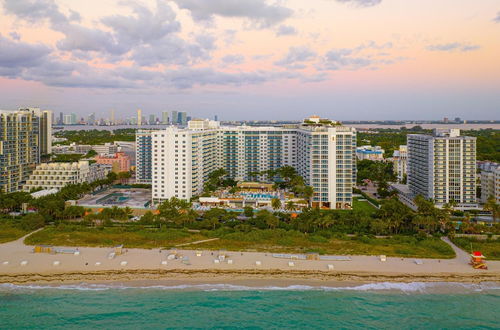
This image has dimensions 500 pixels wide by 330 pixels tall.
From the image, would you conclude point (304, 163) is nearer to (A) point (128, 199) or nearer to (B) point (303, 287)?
(A) point (128, 199)

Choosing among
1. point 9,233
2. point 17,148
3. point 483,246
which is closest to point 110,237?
point 9,233

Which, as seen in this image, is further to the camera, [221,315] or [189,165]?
[189,165]

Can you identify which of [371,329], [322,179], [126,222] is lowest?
[371,329]

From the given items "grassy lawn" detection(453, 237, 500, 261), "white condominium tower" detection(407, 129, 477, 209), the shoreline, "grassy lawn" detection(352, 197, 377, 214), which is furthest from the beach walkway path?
"grassy lawn" detection(352, 197, 377, 214)

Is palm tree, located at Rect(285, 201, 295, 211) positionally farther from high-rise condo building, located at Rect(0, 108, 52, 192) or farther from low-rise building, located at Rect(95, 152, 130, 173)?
low-rise building, located at Rect(95, 152, 130, 173)

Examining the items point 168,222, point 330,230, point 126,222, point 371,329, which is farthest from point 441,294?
point 126,222

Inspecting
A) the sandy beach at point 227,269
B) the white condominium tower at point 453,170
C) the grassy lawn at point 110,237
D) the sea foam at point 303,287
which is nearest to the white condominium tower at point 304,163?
the white condominium tower at point 453,170

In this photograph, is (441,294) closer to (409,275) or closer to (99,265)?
(409,275)
